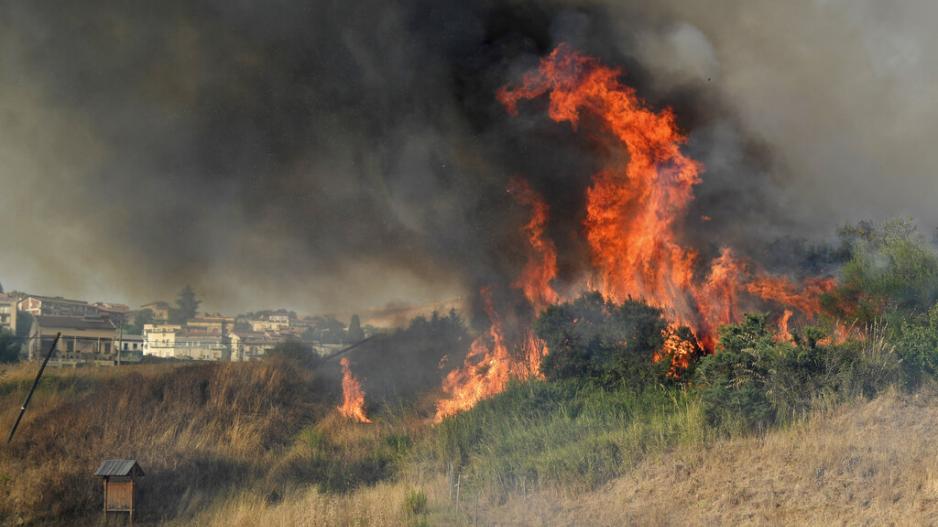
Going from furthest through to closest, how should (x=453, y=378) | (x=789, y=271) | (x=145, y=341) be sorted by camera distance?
(x=145, y=341), (x=453, y=378), (x=789, y=271)

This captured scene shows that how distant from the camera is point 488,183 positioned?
23062 millimetres

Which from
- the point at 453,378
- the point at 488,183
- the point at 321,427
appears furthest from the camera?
the point at 488,183

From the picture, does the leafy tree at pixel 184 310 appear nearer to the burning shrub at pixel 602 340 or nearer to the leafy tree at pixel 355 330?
the leafy tree at pixel 355 330

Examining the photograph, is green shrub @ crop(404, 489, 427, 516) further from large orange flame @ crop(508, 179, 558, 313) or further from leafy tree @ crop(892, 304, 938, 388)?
large orange flame @ crop(508, 179, 558, 313)

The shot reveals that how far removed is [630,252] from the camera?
63.2ft

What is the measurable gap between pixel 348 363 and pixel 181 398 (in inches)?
218

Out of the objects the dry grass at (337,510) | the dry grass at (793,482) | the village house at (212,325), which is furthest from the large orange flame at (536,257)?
the village house at (212,325)

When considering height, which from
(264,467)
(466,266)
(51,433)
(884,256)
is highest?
(466,266)

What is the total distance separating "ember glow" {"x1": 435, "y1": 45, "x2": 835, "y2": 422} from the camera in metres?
17.7

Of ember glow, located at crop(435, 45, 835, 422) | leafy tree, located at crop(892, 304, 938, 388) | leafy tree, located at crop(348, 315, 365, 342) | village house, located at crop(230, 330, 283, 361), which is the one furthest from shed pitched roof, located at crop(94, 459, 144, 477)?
leafy tree, located at crop(348, 315, 365, 342)

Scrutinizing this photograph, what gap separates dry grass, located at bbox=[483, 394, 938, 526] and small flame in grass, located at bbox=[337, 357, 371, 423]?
30.3 ft

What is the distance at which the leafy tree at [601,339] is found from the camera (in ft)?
54.1

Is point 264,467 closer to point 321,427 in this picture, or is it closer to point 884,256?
point 321,427

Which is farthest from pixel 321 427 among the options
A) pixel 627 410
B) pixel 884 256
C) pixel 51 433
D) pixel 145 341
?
pixel 145 341
